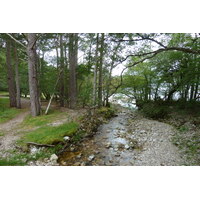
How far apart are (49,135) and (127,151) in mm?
1962

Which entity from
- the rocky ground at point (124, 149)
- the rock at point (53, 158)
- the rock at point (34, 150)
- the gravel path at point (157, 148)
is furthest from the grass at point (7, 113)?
the gravel path at point (157, 148)

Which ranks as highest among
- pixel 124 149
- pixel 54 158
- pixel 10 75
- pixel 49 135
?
pixel 10 75

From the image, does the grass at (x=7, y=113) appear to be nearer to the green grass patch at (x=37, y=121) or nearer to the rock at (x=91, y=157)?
the green grass patch at (x=37, y=121)

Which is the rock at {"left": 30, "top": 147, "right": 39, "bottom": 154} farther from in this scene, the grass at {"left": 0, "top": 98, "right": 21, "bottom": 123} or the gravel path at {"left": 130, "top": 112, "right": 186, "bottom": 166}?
the grass at {"left": 0, "top": 98, "right": 21, "bottom": 123}

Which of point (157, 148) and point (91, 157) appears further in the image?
point (157, 148)

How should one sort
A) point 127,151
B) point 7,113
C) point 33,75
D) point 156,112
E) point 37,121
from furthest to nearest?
point 156,112, point 7,113, point 33,75, point 37,121, point 127,151

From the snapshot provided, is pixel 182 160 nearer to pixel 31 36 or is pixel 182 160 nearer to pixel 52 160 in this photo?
pixel 52 160

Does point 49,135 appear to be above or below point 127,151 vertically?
above

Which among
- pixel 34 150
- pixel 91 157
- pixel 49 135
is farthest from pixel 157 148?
pixel 34 150

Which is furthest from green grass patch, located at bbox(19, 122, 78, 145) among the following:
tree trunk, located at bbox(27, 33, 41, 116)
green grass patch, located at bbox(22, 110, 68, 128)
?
tree trunk, located at bbox(27, 33, 41, 116)

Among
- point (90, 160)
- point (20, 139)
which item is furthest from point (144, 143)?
point (20, 139)

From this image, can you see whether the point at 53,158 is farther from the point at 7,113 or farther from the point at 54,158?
the point at 7,113

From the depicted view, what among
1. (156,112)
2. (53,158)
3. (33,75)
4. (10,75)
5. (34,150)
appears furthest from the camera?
(10,75)

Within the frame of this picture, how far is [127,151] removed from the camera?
8.27 feet
